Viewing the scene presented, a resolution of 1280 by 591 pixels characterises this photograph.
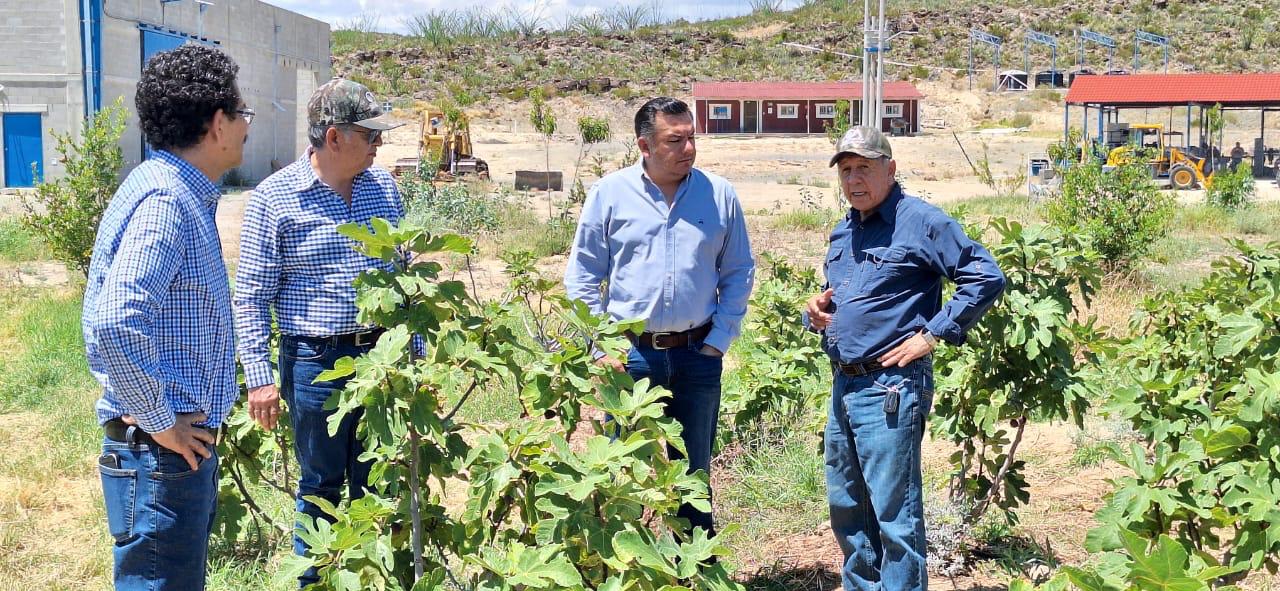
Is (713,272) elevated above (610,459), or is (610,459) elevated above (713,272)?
(713,272)

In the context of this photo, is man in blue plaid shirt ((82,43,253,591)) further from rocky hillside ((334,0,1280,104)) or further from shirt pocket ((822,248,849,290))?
rocky hillside ((334,0,1280,104))

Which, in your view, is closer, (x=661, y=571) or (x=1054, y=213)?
(x=661, y=571)

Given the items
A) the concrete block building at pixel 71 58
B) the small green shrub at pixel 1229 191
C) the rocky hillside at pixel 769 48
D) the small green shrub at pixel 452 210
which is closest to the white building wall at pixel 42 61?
the concrete block building at pixel 71 58

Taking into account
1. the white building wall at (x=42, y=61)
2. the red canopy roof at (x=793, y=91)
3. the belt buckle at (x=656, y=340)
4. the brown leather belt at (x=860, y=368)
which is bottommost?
the brown leather belt at (x=860, y=368)

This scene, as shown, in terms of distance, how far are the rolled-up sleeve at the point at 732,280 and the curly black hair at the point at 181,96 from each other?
5.01 feet

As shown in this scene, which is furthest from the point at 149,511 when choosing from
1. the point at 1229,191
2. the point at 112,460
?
the point at 1229,191

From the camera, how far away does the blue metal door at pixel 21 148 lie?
19.3 metres

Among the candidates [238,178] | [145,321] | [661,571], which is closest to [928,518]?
[661,571]

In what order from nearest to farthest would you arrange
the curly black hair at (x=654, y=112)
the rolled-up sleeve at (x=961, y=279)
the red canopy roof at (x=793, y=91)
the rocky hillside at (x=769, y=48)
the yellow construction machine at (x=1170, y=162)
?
the rolled-up sleeve at (x=961, y=279)
the curly black hair at (x=654, y=112)
the yellow construction machine at (x=1170, y=162)
the red canopy roof at (x=793, y=91)
the rocky hillside at (x=769, y=48)

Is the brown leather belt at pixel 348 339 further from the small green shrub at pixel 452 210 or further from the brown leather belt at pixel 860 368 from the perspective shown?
the small green shrub at pixel 452 210

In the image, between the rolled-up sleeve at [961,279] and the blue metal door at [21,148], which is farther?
the blue metal door at [21,148]

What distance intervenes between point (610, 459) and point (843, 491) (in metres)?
1.08

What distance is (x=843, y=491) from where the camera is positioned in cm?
314

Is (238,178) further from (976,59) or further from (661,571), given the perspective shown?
(976,59)
